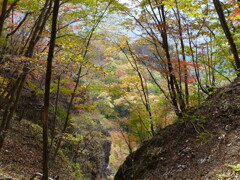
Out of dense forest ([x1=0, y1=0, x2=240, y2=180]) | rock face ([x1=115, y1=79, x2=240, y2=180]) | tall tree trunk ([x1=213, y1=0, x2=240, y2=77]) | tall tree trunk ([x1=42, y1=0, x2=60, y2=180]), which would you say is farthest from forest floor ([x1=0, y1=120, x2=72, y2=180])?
tall tree trunk ([x1=213, y1=0, x2=240, y2=77])

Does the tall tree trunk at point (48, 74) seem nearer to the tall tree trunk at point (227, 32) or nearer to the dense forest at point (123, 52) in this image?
the dense forest at point (123, 52)

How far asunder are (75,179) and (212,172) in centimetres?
728

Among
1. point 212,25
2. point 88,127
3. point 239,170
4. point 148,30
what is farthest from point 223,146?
point 88,127

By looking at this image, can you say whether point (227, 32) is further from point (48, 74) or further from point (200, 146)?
point (48, 74)

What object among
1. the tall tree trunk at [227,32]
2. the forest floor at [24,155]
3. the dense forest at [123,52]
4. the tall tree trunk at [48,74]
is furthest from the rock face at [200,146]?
the forest floor at [24,155]

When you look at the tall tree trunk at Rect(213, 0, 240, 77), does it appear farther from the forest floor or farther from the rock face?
the forest floor

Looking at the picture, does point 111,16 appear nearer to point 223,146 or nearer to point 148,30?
point 148,30

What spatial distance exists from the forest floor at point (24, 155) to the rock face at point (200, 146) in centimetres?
366

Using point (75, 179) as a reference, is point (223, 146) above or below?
above

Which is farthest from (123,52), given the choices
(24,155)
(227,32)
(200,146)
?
(24,155)

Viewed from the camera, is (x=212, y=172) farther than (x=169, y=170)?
No

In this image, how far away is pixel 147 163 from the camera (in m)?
6.96

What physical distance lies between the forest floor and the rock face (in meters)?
3.66

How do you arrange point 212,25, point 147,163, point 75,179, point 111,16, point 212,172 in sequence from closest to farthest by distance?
point 212,172, point 147,163, point 111,16, point 212,25, point 75,179
